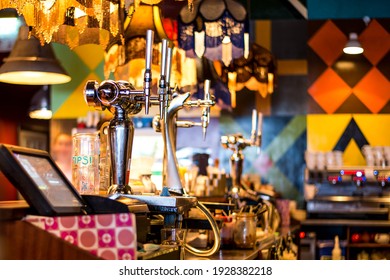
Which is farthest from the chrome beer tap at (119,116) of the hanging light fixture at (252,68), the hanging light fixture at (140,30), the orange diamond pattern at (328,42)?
the orange diamond pattern at (328,42)

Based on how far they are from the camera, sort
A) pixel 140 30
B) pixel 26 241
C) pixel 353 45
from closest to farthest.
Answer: pixel 26 241, pixel 140 30, pixel 353 45

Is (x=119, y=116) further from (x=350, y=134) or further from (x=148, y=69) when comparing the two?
(x=350, y=134)

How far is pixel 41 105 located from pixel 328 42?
3.12 metres

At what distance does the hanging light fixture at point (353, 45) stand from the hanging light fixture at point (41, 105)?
10.4 ft

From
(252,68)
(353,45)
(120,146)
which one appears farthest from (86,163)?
(353,45)

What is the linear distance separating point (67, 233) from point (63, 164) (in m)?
5.92

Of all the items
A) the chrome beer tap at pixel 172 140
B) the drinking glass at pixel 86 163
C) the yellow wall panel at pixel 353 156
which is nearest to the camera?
the drinking glass at pixel 86 163

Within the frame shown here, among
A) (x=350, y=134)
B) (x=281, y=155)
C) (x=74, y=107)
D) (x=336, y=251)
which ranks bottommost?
(x=336, y=251)

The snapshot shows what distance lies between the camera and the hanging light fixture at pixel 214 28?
3.74 m

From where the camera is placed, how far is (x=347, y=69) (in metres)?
6.92

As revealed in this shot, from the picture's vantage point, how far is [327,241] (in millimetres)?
6457

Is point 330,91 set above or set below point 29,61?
above

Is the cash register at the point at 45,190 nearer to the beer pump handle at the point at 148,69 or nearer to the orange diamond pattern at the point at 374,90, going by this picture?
the beer pump handle at the point at 148,69
